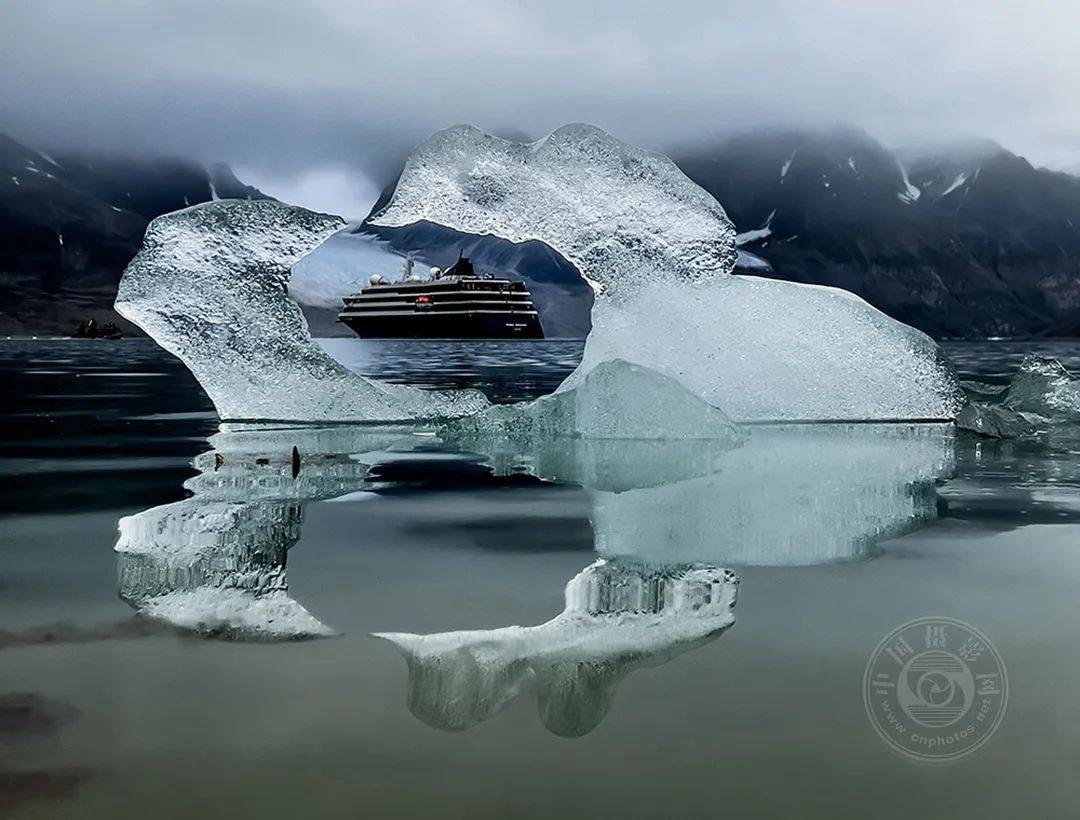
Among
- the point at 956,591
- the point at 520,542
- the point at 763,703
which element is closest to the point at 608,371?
the point at 520,542

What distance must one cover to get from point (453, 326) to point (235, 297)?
61818 mm

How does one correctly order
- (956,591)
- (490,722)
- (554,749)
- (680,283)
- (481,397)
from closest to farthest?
(554,749) < (490,722) < (956,591) < (680,283) < (481,397)

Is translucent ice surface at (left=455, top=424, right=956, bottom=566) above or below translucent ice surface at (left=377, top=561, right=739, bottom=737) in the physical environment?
above

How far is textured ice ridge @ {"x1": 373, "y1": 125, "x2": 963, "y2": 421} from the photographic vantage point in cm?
686

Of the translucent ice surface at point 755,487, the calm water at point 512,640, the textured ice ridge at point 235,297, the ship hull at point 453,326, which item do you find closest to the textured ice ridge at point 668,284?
the translucent ice surface at point 755,487

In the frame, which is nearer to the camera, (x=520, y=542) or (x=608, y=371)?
(x=520, y=542)

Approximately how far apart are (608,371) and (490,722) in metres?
4.38

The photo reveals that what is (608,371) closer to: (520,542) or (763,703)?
(520,542)

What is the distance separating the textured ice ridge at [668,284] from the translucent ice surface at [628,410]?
1.45 ft

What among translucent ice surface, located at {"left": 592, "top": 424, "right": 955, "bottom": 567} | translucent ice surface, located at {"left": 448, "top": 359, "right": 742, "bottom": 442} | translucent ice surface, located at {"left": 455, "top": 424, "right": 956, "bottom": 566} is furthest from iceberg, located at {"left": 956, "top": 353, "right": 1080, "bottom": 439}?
translucent ice surface, located at {"left": 448, "top": 359, "right": 742, "bottom": 442}

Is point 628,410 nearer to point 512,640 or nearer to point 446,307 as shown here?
point 512,640

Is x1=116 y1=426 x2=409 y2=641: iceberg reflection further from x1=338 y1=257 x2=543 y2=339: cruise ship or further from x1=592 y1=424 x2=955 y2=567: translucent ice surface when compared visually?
x1=338 y1=257 x2=543 y2=339: cruise ship

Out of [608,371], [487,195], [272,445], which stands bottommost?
[272,445]

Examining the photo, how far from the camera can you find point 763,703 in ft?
6.66
